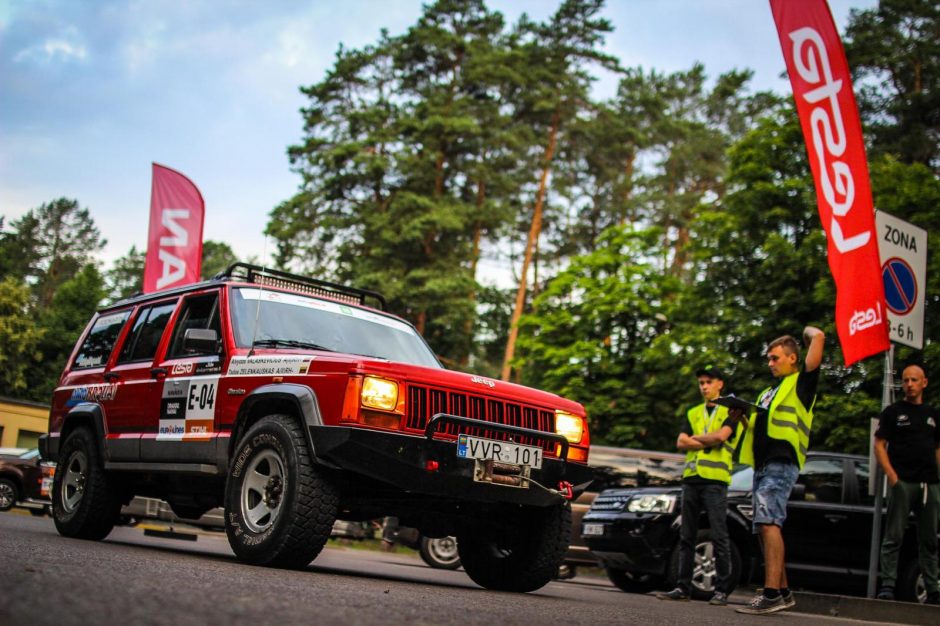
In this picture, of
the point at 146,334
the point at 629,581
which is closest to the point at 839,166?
the point at 629,581

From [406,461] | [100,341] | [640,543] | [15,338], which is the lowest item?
[640,543]

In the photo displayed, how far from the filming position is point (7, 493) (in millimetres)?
21031

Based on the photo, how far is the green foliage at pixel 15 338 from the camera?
220 ft

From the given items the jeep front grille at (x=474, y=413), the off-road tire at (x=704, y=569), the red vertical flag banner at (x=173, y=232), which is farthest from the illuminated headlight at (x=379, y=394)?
the red vertical flag banner at (x=173, y=232)

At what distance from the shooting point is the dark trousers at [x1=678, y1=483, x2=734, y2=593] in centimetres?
945

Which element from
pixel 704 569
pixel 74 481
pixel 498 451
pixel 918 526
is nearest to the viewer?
pixel 498 451

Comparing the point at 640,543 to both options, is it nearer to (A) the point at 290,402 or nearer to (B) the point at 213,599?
(A) the point at 290,402

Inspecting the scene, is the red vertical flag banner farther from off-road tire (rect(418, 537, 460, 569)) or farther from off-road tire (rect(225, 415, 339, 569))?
off-road tire (rect(225, 415, 339, 569))

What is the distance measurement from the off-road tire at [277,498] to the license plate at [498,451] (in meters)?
0.86

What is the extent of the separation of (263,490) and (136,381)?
2.50 metres

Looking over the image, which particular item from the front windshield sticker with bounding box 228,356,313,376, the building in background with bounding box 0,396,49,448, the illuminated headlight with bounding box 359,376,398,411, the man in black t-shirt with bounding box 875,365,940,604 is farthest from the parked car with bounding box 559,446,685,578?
the building in background with bounding box 0,396,49,448

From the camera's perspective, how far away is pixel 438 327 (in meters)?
38.6

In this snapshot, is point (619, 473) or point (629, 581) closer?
point (629, 581)

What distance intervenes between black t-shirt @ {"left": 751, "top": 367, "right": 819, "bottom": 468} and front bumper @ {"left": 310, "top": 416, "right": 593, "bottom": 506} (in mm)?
2088
